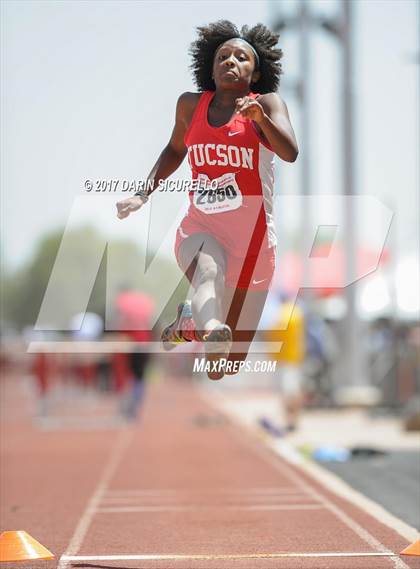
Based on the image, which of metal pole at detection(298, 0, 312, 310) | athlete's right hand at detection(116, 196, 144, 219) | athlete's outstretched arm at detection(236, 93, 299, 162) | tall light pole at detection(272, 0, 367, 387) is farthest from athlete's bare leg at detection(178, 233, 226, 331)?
metal pole at detection(298, 0, 312, 310)

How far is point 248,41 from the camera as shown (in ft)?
19.4

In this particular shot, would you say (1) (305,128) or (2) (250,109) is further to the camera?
(1) (305,128)

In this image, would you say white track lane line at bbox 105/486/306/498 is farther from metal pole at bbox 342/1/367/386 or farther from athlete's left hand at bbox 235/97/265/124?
metal pole at bbox 342/1/367/386

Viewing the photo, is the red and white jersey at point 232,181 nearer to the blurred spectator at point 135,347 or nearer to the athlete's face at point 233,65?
the athlete's face at point 233,65

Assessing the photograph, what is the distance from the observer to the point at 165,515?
28.1ft

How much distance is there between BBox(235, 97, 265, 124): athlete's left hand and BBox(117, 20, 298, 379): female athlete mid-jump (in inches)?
3.2

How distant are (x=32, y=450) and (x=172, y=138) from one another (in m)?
9.30

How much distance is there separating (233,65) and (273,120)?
37 centimetres

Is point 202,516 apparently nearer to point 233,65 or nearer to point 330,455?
point 233,65

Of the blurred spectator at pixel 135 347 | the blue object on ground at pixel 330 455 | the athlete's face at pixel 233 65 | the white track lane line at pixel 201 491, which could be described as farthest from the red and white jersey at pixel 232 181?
the blurred spectator at pixel 135 347

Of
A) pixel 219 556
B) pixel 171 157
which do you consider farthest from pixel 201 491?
pixel 171 157

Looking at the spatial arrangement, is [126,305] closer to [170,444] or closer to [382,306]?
[170,444]

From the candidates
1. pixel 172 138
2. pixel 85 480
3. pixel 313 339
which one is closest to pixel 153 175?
pixel 172 138

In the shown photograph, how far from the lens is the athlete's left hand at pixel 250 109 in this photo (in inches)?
208
